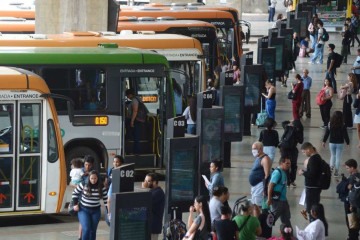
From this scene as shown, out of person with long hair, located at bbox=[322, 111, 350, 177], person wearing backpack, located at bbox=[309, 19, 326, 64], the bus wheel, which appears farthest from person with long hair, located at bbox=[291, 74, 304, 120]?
person wearing backpack, located at bbox=[309, 19, 326, 64]

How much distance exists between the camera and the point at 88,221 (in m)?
20.1

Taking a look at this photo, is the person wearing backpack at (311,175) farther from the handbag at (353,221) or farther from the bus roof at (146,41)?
the bus roof at (146,41)

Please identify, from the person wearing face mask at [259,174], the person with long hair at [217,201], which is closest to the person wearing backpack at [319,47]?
the person wearing face mask at [259,174]

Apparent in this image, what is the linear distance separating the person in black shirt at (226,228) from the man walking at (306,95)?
1814cm

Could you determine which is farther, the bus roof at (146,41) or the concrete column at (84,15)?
the concrete column at (84,15)

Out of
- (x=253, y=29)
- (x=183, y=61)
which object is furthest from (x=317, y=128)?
(x=253, y=29)

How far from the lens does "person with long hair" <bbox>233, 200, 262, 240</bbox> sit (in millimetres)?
18656

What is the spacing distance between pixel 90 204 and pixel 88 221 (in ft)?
0.84

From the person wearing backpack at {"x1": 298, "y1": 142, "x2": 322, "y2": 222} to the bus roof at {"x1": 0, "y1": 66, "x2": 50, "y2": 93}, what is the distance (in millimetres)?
4689

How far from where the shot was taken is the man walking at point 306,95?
36.5m

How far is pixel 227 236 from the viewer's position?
1809cm

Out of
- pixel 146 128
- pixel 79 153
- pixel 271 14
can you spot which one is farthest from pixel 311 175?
pixel 271 14

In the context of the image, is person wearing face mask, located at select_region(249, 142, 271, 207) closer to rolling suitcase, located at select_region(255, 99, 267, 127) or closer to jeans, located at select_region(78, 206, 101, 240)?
jeans, located at select_region(78, 206, 101, 240)

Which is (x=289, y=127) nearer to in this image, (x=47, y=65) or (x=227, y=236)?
(x=47, y=65)
